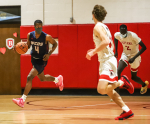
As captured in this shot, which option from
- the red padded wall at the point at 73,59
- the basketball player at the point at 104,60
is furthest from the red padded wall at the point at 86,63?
the basketball player at the point at 104,60

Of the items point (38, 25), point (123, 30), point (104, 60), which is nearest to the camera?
point (104, 60)

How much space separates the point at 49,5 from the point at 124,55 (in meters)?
3.05

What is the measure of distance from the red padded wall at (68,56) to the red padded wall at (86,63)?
15 cm

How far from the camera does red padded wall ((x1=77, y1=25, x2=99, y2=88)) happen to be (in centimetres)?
673

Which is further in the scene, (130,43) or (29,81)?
(130,43)

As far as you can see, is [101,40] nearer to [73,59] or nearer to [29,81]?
[29,81]

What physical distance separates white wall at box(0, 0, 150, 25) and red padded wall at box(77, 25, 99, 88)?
375 millimetres

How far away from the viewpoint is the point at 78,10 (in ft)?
22.7

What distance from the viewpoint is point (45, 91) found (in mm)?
7066

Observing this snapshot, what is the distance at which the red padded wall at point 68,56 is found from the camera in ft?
22.3

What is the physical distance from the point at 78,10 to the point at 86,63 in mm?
1686

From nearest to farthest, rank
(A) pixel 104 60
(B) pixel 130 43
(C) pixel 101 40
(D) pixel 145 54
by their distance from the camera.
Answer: (C) pixel 101 40 → (A) pixel 104 60 → (B) pixel 130 43 → (D) pixel 145 54

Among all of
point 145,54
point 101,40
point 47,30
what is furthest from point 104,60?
point 47,30

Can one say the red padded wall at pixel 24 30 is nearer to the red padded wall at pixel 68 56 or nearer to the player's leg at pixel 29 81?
the red padded wall at pixel 68 56
